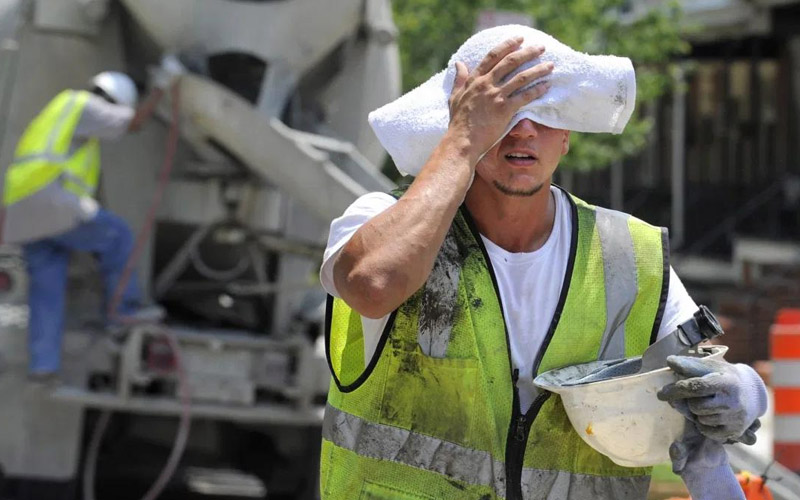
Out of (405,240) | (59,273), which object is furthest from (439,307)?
(59,273)

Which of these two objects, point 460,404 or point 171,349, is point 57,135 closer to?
point 171,349

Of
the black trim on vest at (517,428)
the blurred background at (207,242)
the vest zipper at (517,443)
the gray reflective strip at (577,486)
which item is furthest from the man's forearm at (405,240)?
the blurred background at (207,242)

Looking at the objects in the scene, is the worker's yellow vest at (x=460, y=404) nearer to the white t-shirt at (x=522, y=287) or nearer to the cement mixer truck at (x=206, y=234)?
the white t-shirt at (x=522, y=287)

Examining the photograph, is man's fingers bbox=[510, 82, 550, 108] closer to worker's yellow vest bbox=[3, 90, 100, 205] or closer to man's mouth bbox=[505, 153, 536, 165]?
man's mouth bbox=[505, 153, 536, 165]

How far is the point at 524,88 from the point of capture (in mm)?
2781

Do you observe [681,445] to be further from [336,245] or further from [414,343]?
[336,245]

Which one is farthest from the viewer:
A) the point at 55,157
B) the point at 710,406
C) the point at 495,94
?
the point at 55,157

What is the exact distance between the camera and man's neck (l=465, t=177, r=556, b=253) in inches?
115

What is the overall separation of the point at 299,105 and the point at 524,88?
15.2ft

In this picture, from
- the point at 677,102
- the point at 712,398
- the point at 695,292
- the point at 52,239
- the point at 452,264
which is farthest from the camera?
the point at 677,102

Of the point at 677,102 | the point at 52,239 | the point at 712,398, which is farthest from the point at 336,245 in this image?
the point at 677,102

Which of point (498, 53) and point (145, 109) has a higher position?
point (145, 109)

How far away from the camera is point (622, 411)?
2771 millimetres

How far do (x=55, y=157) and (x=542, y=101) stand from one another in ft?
13.8
